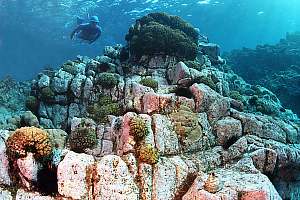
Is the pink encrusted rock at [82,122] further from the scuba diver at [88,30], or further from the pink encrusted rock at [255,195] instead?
the pink encrusted rock at [255,195]

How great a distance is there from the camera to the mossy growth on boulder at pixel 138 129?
1830cm

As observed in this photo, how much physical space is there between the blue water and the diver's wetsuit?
39.7 metres

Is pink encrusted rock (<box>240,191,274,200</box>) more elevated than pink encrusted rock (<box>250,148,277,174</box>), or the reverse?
pink encrusted rock (<box>240,191,274,200</box>)

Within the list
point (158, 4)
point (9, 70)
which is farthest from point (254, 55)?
point (9, 70)

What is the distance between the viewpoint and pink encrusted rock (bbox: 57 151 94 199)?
1524cm

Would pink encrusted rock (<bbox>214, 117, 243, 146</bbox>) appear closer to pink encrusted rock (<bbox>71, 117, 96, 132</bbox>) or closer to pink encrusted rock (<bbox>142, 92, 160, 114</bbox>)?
pink encrusted rock (<bbox>142, 92, 160, 114</bbox>)

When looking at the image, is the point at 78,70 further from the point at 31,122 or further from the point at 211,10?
the point at 211,10

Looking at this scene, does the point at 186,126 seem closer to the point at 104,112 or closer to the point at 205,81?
the point at 104,112

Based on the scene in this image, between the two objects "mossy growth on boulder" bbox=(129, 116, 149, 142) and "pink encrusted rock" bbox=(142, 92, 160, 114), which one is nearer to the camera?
"mossy growth on boulder" bbox=(129, 116, 149, 142)

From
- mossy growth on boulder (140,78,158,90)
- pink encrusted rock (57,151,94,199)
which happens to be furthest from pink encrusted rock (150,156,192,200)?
mossy growth on boulder (140,78,158,90)

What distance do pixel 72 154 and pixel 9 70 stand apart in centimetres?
14227

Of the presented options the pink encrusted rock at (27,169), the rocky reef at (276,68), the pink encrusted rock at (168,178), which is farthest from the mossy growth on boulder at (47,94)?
the rocky reef at (276,68)

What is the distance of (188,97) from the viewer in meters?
23.1

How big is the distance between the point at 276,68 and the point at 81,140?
48788 millimetres
